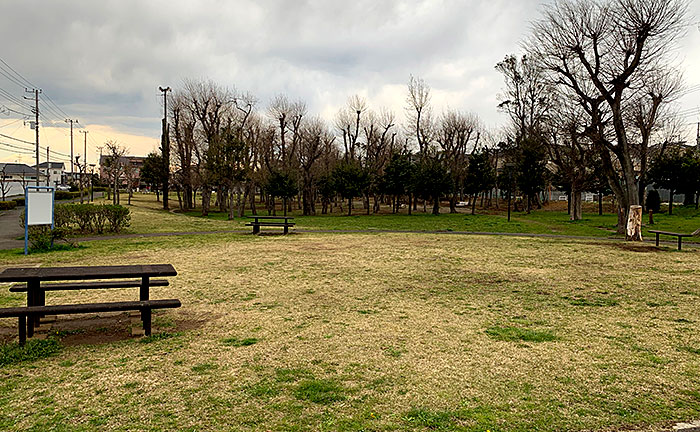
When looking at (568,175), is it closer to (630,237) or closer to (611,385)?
(630,237)

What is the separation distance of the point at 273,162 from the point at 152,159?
12.1 meters

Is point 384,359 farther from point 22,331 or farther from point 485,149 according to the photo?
point 485,149

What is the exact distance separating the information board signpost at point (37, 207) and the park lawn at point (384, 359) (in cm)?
611

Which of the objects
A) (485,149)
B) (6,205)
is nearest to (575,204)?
(485,149)

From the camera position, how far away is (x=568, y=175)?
106 ft

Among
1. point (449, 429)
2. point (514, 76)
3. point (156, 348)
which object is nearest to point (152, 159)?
point (514, 76)

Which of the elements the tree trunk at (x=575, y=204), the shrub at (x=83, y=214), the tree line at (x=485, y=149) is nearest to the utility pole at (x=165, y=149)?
the tree line at (x=485, y=149)

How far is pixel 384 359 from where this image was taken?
15.7 ft

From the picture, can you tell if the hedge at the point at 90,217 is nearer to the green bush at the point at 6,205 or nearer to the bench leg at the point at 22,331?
the bench leg at the point at 22,331

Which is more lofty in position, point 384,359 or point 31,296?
point 31,296

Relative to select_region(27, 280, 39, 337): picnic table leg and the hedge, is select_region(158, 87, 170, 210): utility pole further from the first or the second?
select_region(27, 280, 39, 337): picnic table leg

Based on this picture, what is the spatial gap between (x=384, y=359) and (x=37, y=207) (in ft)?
40.9

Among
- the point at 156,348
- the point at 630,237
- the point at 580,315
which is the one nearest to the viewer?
the point at 156,348

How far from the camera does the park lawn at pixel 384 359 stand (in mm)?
3520
